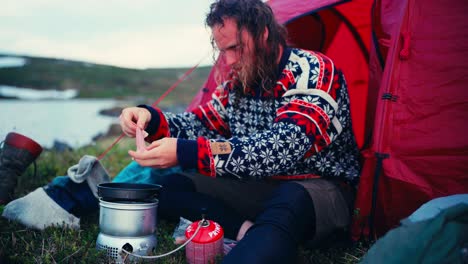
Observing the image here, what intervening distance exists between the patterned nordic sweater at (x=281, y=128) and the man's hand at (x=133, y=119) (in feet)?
0.21

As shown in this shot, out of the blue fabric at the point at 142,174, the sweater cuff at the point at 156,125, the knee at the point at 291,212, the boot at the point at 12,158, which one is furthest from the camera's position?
the blue fabric at the point at 142,174

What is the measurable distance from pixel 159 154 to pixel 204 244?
41 centimetres

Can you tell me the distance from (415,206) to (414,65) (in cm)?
65

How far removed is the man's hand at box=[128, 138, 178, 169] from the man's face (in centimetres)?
54

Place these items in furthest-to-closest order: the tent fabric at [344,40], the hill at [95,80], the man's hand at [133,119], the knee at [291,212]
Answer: the hill at [95,80] < the tent fabric at [344,40] < the man's hand at [133,119] < the knee at [291,212]

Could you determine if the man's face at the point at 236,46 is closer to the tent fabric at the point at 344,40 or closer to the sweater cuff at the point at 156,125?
the sweater cuff at the point at 156,125

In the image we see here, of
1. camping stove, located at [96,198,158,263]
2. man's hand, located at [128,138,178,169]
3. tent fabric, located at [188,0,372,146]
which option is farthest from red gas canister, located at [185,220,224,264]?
tent fabric, located at [188,0,372,146]

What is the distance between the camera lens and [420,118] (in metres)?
1.98

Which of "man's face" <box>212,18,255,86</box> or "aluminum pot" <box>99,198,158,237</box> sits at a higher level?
"man's face" <box>212,18,255,86</box>

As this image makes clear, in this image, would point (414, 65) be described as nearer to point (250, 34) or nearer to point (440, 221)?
point (250, 34)

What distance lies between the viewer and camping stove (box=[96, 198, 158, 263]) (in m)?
1.77

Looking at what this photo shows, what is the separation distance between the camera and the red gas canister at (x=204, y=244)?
1.74m

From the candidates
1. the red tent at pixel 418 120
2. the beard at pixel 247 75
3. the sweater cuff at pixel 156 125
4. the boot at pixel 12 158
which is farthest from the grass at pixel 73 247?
the beard at pixel 247 75

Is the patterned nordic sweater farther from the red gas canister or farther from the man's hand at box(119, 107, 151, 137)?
the red gas canister
